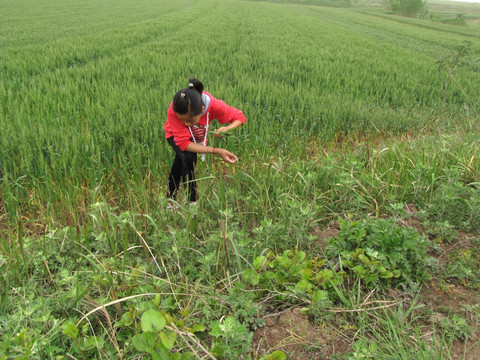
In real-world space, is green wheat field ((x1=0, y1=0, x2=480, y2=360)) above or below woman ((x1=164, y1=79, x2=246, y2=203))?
below

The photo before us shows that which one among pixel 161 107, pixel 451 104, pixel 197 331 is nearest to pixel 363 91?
pixel 451 104

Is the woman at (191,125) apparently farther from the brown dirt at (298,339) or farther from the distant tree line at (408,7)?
the distant tree line at (408,7)

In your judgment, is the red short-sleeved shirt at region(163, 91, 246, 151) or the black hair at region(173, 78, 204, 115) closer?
the black hair at region(173, 78, 204, 115)

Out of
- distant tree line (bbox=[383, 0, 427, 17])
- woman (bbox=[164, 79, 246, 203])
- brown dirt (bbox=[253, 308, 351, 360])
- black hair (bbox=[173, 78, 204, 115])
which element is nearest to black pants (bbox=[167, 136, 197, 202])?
woman (bbox=[164, 79, 246, 203])

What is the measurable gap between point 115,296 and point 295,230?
3.09 ft

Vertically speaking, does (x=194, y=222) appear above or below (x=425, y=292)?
above

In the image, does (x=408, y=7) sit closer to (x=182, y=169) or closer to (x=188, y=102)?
(x=182, y=169)

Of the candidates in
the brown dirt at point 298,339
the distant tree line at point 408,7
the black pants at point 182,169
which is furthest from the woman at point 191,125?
the distant tree line at point 408,7

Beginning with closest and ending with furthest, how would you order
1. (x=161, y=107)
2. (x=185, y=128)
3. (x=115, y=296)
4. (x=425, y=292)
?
(x=115, y=296), (x=425, y=292), (x=185, y=128), (x=161, y=107)

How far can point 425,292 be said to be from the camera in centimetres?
139

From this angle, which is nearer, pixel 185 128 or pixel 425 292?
pixel 425 292

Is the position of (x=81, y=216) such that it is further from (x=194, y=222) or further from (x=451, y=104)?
(x=451, y=104)

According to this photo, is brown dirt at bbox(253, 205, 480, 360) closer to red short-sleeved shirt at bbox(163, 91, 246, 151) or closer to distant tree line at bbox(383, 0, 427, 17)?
red short-sleeved shirt at bbox(163, 91, 246, 151)

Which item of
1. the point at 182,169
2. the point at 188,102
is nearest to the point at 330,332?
the point at 188,102
